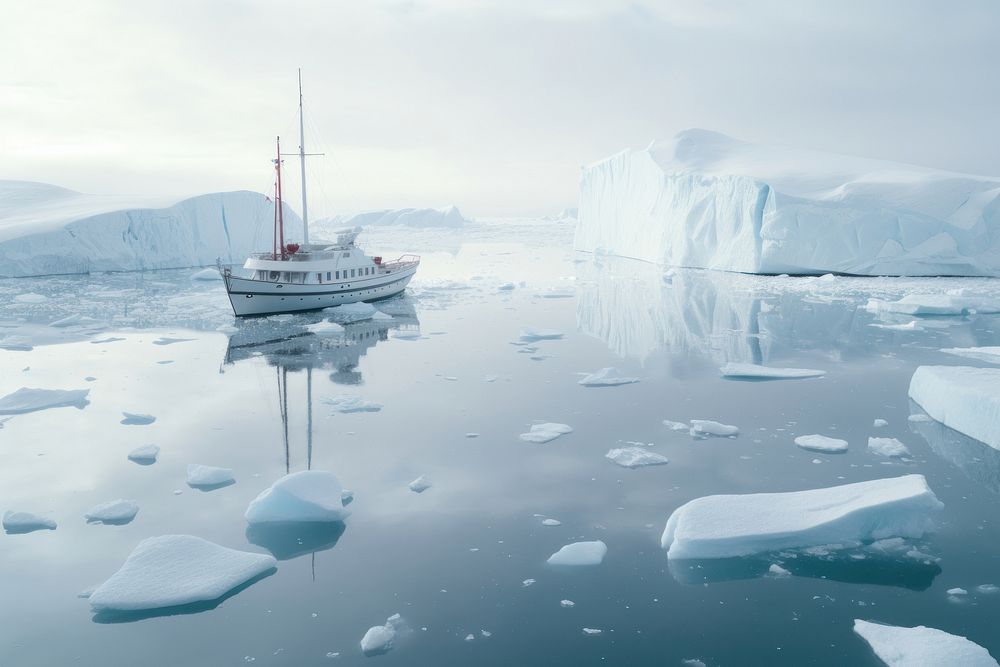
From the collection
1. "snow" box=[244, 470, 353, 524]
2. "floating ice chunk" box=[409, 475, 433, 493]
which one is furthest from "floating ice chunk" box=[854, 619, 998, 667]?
"snow" box=[244, 470, 353, 524]

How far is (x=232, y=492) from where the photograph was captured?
6531 mm

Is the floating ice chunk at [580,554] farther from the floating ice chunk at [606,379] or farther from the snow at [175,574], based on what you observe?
the floating ice chunk at [606,379]

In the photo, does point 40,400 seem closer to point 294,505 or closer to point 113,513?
point 113,513

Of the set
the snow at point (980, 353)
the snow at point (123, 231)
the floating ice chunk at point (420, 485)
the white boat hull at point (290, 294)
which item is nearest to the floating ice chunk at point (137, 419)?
the floating ice chunk at point (420, 485)

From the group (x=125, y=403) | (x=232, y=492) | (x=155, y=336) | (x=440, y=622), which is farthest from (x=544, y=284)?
(x=440, y=622)

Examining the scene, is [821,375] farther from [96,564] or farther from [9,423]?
[9,423]

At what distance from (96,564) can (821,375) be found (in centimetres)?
985

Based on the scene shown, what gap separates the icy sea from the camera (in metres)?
4.35

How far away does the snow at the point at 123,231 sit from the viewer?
85.8ft

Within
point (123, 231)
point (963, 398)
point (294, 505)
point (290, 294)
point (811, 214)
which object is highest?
point (811, 214)

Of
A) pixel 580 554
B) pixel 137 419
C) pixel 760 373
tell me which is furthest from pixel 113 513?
pixel 760 373

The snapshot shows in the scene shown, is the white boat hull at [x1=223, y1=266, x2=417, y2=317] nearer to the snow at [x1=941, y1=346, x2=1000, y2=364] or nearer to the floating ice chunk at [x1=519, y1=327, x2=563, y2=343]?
the floating ice chunk at [x1=519, y1=327, x2=563, y2=343]

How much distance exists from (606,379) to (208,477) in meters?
5.83

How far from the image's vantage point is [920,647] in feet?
13.2
